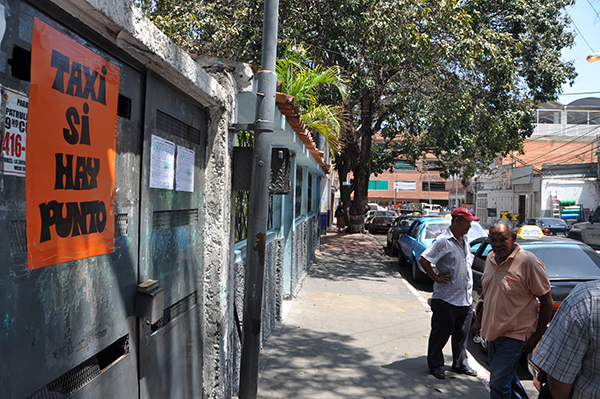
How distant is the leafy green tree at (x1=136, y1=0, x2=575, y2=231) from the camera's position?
36.7 ft

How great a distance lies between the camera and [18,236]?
1.63 m

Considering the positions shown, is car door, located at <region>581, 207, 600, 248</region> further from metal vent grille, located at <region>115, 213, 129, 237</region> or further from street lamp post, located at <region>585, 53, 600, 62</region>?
metal vent grille, located at <region>115, 213, 129, 237</region>

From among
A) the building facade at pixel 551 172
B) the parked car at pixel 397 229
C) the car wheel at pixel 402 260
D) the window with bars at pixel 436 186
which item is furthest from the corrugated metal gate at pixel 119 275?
the window with bars at pixel 436 186

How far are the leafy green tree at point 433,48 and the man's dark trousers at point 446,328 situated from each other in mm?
7536

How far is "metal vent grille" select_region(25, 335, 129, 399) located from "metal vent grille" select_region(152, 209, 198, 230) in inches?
27.3

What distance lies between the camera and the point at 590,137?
39.6 meters

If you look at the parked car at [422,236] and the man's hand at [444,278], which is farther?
the parked car at [422,236]

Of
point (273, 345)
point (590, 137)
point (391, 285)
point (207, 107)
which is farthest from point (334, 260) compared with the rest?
point (590, 137)

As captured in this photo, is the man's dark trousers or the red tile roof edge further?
the man's dark trousers

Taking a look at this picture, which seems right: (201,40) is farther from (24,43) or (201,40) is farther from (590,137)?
(590,137)

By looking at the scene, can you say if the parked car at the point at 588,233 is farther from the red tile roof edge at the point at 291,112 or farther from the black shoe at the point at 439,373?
the black shoe at the point at 439,373

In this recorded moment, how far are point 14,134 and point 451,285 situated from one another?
14.7 ft

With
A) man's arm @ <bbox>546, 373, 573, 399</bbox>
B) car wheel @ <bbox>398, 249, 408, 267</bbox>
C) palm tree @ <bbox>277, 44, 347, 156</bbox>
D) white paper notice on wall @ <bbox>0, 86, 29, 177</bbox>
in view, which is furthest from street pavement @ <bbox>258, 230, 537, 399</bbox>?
white paper notice on wall @ <bbox>0, 86, 29, 177</bbox>

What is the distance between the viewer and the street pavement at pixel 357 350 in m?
4.88
